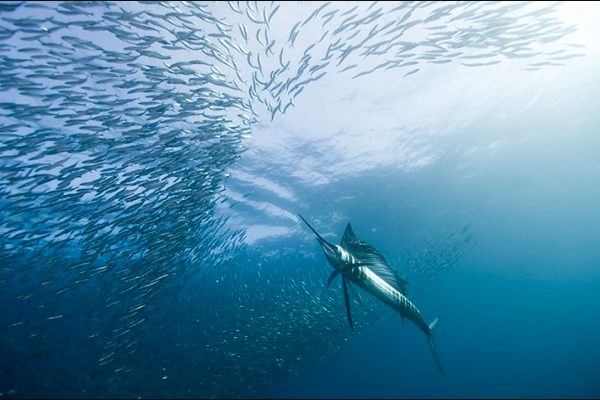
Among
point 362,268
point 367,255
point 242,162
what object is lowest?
point 362,268

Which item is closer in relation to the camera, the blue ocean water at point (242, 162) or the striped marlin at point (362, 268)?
the striped marlin at point (362, 268)

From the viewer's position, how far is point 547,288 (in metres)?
69.5

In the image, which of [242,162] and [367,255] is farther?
[242,162]

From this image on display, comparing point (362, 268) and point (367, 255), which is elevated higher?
point (367, 255)

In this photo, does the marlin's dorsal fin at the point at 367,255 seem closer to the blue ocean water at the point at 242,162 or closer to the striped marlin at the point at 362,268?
the striped marlin at the point at 362,268

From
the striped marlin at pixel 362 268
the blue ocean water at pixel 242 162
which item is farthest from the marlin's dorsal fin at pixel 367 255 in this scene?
the blue ocean water at pixel 242 162

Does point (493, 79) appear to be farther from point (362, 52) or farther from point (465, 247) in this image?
point (465, 247)

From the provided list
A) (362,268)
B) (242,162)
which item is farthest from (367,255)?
(242,162)

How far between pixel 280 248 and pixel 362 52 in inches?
564

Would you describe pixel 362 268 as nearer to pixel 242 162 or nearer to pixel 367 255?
pixel 367 255

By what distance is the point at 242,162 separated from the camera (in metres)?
11.7

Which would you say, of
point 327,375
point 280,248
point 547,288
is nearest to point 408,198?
point 280,248

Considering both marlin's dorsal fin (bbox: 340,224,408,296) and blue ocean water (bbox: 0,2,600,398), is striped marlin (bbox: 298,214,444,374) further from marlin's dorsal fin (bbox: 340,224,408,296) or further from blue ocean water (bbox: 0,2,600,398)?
blue ocean water (bbox: 0,2,600,398)

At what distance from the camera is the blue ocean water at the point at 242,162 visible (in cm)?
584
